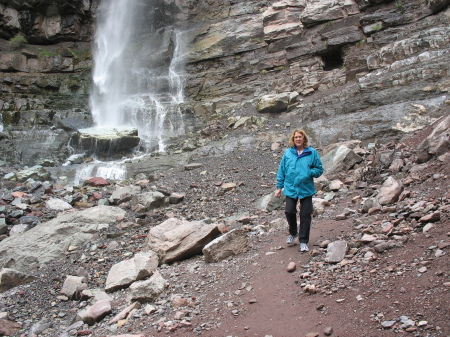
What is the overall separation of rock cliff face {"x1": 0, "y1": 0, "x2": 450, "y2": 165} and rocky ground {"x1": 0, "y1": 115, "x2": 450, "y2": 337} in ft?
19.0

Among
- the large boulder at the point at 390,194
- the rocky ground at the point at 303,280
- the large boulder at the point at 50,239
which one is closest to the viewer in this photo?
the rocky ground at the point at 303,280

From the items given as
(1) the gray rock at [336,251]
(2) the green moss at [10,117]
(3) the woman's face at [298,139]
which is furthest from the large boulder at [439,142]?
(2) the green moss at [10,117]

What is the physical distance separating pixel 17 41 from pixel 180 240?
1071 inches

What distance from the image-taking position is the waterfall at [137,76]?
2062 centimetres

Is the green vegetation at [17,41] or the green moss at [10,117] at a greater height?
the green vegetation at [17,41]

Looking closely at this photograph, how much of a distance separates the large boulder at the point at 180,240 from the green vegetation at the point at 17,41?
26.4 metres

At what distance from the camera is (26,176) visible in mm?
14352

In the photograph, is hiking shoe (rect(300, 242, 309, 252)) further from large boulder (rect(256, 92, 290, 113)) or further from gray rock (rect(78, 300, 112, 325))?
large boulder (rect(256, 92, 290, 113))

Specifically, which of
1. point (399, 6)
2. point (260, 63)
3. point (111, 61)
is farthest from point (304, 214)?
point (111, 61)

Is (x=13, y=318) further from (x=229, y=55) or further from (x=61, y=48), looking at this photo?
(x=61, y=48)

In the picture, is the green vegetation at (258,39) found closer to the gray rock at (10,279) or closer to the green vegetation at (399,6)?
the green vegetation at (399,6)

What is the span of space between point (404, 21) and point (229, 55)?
10.6 metres

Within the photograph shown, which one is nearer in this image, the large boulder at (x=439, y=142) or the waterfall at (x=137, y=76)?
the large boulder at (x=439, y=142)

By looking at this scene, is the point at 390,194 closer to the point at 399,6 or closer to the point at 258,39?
the point at 399,6
